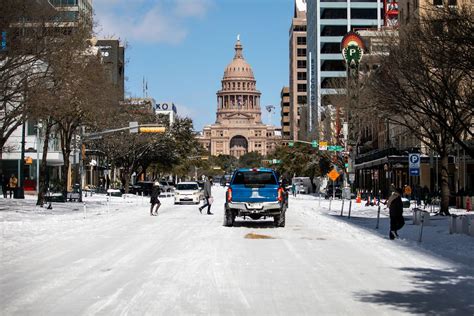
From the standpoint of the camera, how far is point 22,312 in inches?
368

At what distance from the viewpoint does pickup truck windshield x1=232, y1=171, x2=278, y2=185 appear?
2595 cm

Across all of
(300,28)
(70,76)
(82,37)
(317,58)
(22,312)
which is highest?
(300,28)

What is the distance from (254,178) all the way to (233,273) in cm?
1309

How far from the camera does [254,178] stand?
26.1 m

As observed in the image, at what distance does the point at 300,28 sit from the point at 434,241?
15693 cm

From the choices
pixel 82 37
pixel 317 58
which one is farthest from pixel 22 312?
pixel 317 58

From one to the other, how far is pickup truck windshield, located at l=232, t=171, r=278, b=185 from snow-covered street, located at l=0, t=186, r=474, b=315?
9.27ft

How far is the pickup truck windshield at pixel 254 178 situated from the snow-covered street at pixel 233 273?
9.27 feet

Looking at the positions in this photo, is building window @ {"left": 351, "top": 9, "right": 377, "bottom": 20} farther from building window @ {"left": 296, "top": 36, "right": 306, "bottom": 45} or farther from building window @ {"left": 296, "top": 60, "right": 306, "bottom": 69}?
building window @ {"left": 296, "top": 36, "right": 306, "bottom": 45}

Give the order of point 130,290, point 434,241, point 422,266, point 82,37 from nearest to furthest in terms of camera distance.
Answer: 1. point 130,290
2. point 422,266
3. point 434,241
4. point 82,37

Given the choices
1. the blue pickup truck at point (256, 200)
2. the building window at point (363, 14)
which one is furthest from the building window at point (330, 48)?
the blue pickup truck at point (256, 200)

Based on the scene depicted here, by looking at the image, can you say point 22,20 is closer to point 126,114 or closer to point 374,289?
point 374,289

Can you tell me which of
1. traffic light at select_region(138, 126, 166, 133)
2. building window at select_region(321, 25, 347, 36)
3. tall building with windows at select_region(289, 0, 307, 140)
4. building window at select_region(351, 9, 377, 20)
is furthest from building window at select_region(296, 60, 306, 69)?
traffic light at select_region(138, 126, 166, 133)

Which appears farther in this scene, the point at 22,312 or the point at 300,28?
the point at 300,28
